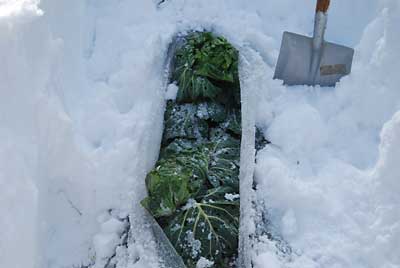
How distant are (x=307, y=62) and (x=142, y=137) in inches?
41.5

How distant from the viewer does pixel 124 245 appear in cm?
222

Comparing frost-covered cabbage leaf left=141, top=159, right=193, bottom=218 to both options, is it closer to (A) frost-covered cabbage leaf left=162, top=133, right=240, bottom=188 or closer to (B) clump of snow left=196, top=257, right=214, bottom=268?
(A) frost-covered cabbage leaf left=162, top=133, right=240, bottom=188

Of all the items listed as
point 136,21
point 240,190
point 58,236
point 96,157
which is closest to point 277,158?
point 240,190

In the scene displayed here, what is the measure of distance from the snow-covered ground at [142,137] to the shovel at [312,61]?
69 mm

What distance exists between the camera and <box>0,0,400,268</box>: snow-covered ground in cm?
205

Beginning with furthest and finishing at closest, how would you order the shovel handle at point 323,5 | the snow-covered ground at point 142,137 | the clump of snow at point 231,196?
the shovel handle at point 323,5 → the clump of snow at point 231,196 → the snow-covered ground at point 142,137

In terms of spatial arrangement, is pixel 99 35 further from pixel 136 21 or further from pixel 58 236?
pixel 58 236

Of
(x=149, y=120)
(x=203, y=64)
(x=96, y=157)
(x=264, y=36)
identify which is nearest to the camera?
(x=96, y=157)

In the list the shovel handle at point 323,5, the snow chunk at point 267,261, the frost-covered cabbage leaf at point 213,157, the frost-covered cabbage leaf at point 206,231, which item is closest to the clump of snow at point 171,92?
the frost-covered cabbage leaf at point 213,157

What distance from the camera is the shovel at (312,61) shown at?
271 centimetres

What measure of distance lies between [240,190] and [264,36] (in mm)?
1145

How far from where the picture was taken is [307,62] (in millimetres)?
2764

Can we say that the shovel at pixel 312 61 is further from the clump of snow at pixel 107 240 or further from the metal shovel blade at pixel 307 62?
the clump of snow at pixel 107 240

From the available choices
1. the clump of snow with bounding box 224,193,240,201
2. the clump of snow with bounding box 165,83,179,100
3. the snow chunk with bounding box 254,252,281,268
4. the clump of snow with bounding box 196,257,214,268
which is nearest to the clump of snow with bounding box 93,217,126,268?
the clump of snow with bounding box 196,257,214,268
